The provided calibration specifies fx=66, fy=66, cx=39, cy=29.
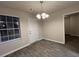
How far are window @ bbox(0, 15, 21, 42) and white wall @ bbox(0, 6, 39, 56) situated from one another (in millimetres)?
214

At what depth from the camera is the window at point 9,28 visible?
322 centimetres

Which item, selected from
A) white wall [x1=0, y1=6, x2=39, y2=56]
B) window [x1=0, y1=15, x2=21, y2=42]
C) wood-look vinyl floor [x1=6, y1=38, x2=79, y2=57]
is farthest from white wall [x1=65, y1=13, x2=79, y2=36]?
window [x1=0, y1=15, x2=21, y2=42]

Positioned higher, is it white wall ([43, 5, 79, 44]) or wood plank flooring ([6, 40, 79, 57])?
white wall ([43, 5, 79, 44])

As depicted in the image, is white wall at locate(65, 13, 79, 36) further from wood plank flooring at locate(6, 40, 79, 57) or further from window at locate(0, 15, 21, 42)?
window at locate(0, 15, 21, 42)

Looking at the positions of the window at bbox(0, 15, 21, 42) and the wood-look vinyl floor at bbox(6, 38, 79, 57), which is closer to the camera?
the wood-look vinyl floor at bbox(6, 38, 79, 57)

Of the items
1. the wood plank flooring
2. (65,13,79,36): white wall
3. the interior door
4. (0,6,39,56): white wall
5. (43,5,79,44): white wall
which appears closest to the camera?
the wood plank flooring

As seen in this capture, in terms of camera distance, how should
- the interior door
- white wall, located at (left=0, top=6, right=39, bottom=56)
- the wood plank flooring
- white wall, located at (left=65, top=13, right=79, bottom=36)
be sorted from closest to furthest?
1. the wood plank flooring
2. white wall, located at (left=0, top=6, right=39, bottom=56)
3. the interior door
4. white wall, located at (left=65, top=13, right=79, bottom=36)

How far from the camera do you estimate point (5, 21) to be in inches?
133

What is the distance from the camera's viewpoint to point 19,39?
4051 mm

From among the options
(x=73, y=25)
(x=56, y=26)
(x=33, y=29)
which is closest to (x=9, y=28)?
(x=33, y=29)

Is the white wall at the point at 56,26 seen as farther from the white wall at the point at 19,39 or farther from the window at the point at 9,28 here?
the window at the point at 9,28

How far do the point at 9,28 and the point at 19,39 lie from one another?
92 cm

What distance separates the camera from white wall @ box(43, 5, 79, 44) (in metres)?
4.25

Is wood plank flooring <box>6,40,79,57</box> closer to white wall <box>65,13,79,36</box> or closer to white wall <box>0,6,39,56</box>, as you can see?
white wall <box>0,6,39,56</box>
